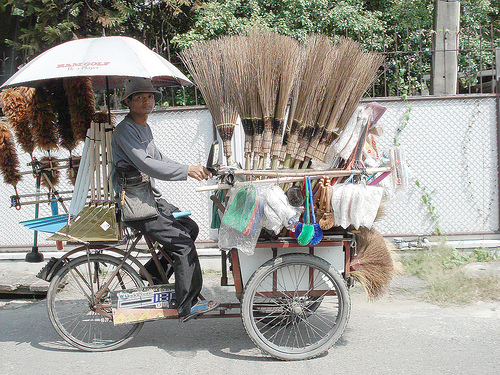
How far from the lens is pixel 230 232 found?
299cm

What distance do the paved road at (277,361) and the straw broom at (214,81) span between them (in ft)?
4.52

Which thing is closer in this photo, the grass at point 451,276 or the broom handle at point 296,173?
the broom handle at point 296,173

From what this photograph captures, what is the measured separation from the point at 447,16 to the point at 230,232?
4.67 metres

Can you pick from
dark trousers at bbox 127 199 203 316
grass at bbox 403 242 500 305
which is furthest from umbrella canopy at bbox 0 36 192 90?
grass at bbox 403 242 500 305

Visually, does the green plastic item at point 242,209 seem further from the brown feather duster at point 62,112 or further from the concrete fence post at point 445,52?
the concrete fence post at point 445,52

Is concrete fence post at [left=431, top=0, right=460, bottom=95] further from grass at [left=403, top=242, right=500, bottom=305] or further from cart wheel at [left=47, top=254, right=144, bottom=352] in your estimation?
cart wheel at [left=47, top=254, right=144, bottom=352]

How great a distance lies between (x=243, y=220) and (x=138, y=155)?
31.3 inches

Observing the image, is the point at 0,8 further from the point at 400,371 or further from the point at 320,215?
the point at 400,371

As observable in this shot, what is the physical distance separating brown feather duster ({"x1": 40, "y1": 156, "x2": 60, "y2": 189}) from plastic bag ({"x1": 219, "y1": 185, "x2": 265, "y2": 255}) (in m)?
1.52

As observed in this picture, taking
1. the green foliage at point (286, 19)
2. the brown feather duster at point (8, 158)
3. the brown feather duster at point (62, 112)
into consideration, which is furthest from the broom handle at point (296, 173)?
the green foliage at point (286, 19)

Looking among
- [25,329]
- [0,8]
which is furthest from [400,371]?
[0,8]

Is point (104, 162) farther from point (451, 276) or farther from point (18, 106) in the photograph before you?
point (451, 276)

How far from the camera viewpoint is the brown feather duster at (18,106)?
3.41m

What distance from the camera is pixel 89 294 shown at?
3.29m
